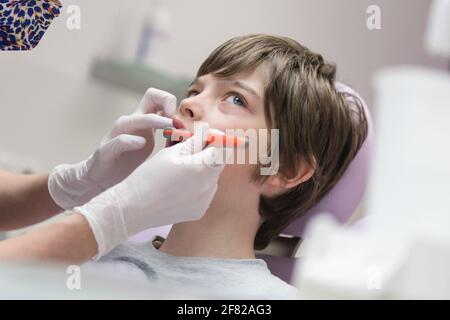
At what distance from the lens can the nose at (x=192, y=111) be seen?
1149 millimetres

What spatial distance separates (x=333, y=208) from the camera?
1.38 metres

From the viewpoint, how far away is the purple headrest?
1.35 m

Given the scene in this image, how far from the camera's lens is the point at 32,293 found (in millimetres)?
555

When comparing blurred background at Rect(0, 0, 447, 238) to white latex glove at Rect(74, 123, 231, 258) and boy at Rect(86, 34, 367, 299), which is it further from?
white latex glove at Rect(74, 123, 231, 258)

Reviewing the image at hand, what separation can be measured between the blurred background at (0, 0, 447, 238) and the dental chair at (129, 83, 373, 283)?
0.19 m

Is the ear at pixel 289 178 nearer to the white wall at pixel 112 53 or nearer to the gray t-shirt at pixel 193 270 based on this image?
the gray t-shirt at pixel 193 270

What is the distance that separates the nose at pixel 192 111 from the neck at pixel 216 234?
0.16m

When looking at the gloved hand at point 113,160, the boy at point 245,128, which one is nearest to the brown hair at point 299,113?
the boy at point 245,128

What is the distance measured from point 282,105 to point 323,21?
41 cm

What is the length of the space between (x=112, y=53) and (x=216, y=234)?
0.85 metres

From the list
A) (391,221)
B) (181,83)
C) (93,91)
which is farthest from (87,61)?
(391,221)

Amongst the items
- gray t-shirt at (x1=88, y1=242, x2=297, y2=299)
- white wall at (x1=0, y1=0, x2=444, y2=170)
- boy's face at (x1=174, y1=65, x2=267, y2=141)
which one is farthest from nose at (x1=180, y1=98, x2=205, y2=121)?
white wall at (x1=0, y1=0, x2=444, y2=170)

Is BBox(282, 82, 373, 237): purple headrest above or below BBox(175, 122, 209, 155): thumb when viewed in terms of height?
below
